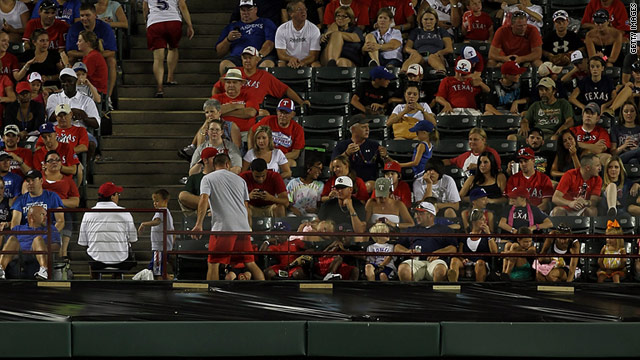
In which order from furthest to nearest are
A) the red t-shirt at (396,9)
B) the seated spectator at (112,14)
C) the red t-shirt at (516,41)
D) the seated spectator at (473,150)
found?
the seated spectator at (112,14) → the red t-shirt at (396,9) → the red t-shirt at (516,41) → the seated spectator at (473,150)

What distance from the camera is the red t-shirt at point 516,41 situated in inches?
667

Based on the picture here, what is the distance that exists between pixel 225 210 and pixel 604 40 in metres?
7.63

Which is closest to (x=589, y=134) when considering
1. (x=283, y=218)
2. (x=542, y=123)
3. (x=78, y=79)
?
(x=542, y=123)

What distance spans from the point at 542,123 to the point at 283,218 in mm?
4710

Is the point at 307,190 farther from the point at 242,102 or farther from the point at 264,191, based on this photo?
the point at 242,102

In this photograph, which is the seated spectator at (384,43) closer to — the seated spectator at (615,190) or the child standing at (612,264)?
the seated spectator at (615,190)

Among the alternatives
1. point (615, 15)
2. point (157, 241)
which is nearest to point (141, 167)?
point (157, 241)

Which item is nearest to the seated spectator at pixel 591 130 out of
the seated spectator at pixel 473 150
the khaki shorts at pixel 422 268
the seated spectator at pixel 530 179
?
the seated spectator at pixel 530 179

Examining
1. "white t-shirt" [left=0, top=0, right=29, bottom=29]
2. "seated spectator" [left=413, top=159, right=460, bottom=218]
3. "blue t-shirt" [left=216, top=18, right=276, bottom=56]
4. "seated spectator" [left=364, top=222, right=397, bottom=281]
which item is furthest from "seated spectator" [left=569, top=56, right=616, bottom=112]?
"white t-shirt" [left=0, top=0, right=29, bottom=29]

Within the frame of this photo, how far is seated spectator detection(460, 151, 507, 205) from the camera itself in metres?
13.8

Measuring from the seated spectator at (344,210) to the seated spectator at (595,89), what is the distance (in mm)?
4731

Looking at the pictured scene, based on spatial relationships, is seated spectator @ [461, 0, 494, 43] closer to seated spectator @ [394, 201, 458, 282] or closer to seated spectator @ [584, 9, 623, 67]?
seated spectator @ [584, 9, 623, 67]

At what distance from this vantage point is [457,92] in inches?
627

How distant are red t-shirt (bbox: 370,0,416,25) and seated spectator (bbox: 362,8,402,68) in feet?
2.15
